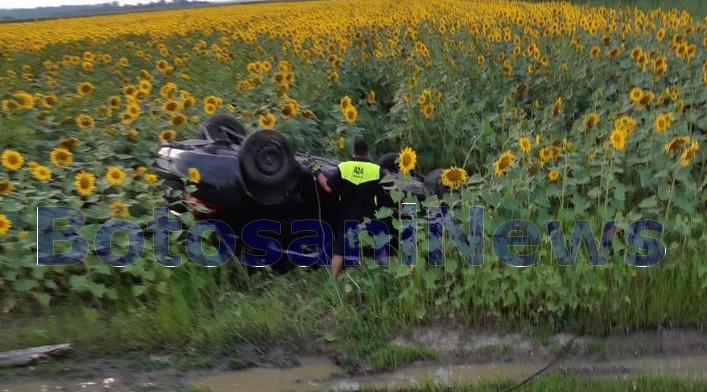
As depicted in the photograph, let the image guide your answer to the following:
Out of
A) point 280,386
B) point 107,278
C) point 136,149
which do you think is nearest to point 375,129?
point 136,149

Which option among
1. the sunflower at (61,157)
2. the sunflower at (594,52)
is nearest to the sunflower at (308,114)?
the sunflower at (61,157)

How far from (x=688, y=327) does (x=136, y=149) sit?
15.5ft

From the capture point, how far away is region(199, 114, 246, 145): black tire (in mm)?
6332

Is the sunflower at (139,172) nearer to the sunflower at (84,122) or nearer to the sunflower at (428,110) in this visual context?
the sunflower at (84,122)

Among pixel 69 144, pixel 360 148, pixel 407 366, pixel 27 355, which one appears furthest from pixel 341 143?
pixel 27 355

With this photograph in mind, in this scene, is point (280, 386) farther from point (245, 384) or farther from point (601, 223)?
point (601, 223)

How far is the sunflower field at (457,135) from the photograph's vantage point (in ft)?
15.4

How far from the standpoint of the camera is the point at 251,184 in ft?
17.1

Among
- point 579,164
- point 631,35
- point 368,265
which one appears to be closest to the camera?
point 368,265

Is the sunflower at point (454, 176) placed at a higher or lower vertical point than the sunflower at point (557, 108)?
lower

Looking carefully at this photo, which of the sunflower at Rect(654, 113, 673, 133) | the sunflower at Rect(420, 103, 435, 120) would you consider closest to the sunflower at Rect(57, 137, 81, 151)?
the sunflower at Rect(420, 103, 435, 120)

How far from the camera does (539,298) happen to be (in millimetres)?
4605

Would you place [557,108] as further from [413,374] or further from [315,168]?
[413,374]

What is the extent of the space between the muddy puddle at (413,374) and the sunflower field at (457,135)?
362 mm
